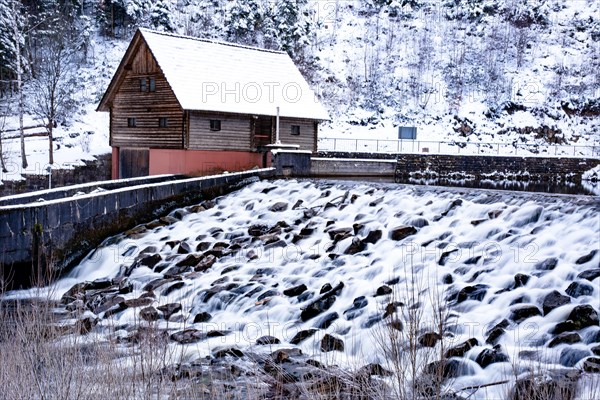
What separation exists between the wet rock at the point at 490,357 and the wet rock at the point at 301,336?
286cm

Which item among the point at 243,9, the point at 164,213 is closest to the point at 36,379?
the point at 164,213

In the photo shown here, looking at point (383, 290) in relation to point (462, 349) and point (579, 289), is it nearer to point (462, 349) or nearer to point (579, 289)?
point (462, 349)

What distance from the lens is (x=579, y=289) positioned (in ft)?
33.3

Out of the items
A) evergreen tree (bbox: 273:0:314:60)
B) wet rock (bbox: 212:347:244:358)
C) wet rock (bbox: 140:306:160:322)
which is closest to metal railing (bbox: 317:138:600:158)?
evergreen tree (bbox: 273:0:314:60)

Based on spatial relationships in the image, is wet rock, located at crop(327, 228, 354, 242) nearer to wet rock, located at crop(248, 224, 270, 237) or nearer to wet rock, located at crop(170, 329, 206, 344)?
wet rock, located at crop(248, 224, 270, 237)

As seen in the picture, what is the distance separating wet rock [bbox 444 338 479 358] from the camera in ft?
28.2

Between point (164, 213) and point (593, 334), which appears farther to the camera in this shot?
point (164, 213)

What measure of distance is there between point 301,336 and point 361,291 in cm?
213

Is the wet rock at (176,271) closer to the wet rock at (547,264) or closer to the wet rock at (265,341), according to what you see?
the wet rock at (265,341)

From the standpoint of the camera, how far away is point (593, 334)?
29.2ft

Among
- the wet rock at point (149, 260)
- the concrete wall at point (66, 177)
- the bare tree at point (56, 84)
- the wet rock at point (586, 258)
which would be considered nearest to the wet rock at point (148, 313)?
the wet rock at point (149, 260)

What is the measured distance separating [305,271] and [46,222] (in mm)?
6670

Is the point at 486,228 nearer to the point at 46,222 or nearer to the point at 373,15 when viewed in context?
the point at 46,222

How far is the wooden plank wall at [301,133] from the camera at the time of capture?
31.9 m
